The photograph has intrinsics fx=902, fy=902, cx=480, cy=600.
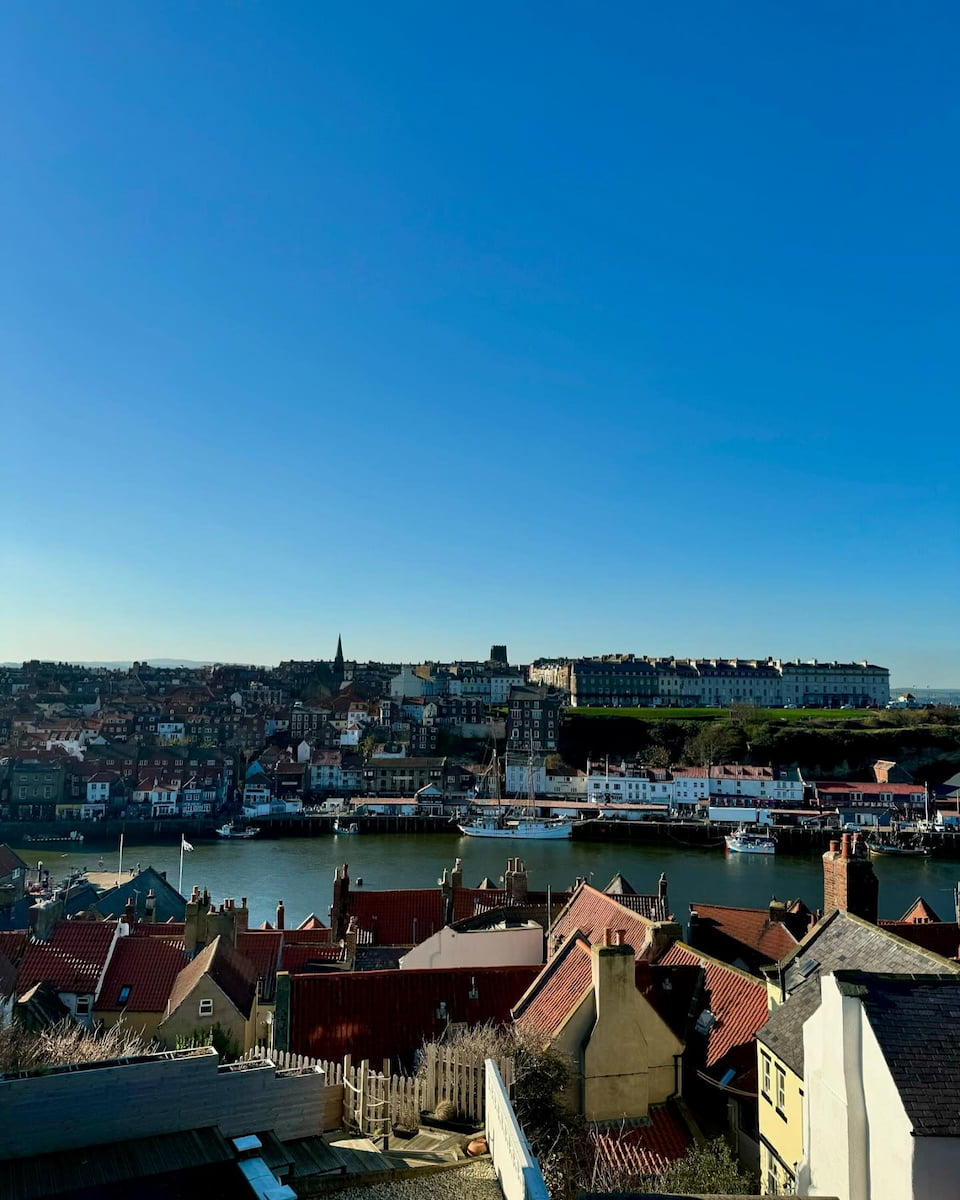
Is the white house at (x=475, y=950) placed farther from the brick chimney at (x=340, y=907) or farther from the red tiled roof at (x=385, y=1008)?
the brick chimney at (x=340, y=907)

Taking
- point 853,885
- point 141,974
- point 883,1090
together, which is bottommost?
point 141,974

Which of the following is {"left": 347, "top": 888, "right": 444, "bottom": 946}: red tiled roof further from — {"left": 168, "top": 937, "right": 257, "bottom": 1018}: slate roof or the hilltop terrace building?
the hilltop terrace building

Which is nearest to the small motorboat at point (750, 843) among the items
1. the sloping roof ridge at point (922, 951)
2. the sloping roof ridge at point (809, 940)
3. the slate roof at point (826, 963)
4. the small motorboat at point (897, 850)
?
the small motorboat at point (897, 850)

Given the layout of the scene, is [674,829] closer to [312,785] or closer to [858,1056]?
[312,785]

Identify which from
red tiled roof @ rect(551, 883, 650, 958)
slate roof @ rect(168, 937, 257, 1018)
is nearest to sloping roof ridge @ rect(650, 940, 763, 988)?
red tiled roof @ rect(551, 883, 650, 958)

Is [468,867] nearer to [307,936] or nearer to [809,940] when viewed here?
[307,936]

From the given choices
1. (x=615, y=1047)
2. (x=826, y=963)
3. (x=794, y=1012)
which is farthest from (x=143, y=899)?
(x=794, y=1012)

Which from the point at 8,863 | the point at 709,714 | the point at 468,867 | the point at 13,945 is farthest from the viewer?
the point at 709,714
